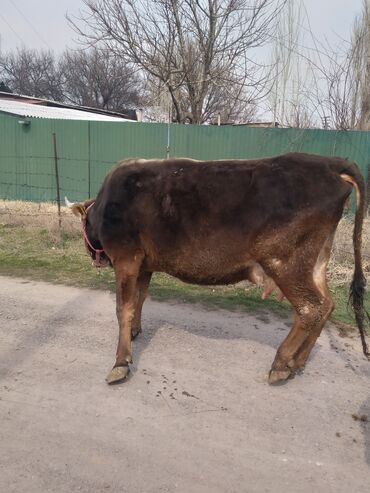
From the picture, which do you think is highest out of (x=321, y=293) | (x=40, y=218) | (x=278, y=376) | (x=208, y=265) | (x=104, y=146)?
(x=104, y=146)

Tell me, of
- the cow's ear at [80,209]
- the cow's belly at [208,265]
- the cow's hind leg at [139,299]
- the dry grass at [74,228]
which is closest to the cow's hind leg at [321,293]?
the cow's belly at [208,265]

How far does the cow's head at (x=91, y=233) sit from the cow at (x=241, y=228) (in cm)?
35

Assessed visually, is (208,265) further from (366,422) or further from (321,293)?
(366,422)

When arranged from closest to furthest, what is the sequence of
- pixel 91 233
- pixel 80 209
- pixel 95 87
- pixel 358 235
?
1. pixel 358 235
2. pixel 91 233
3. pixel 80 209
4. pixel 95 87

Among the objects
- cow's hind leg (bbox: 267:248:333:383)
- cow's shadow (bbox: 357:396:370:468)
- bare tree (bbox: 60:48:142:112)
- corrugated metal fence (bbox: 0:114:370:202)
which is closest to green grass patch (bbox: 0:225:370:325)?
cow's hind leg (bbox: 267:248:333:383)

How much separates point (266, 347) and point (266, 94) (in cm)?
1136

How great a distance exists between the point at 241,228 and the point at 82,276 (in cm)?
372

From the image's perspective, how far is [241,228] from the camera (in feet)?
12.2

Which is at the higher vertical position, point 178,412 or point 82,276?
point 178,412

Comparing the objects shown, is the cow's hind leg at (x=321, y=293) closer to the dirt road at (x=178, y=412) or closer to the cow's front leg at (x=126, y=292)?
the dirt road at (x=178, y=412)

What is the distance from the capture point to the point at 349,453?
9.73 feet

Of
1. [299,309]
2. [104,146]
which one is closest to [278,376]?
[299,309]

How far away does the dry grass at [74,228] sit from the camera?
6.75m

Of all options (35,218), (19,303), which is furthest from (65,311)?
(35,218)
